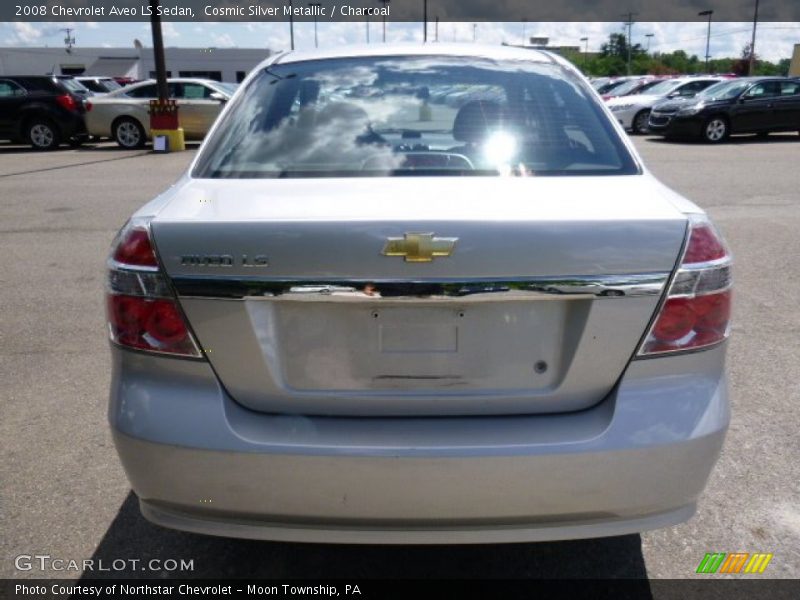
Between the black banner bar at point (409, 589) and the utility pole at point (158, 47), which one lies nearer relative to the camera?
the black banner bar at point (409, 589)

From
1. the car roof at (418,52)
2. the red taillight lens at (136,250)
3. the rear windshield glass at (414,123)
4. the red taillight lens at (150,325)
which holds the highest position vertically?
the car roof at (418,52)

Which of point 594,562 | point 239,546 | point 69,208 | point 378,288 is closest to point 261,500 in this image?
point 378,288

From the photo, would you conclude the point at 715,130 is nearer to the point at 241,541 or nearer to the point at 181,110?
the point at 181,110

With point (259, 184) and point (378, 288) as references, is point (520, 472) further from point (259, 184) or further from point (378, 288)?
point (259, 184)

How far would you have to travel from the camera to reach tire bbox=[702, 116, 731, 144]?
17.9 meters

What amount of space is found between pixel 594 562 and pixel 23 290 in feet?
16.4

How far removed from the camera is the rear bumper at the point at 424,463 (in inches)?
81.0

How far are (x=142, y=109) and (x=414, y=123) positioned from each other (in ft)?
52.8

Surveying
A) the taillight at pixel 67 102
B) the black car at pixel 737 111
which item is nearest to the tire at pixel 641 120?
the black car at pixel 737 111

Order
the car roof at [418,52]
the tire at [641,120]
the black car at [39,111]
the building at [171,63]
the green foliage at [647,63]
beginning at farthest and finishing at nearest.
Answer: the green foliage at [647,63], the building at [171,63], the tire at [641,120], the black car at [39,111], the car roof at [418,52]

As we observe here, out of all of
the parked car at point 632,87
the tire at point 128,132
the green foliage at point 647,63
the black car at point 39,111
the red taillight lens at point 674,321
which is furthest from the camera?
the green foliage at point 647,63

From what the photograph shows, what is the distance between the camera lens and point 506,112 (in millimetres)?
2867

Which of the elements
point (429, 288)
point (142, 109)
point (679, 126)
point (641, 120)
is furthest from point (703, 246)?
point (641, 120)

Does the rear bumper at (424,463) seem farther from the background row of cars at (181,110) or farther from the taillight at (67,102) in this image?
the taillight at (67,102)
